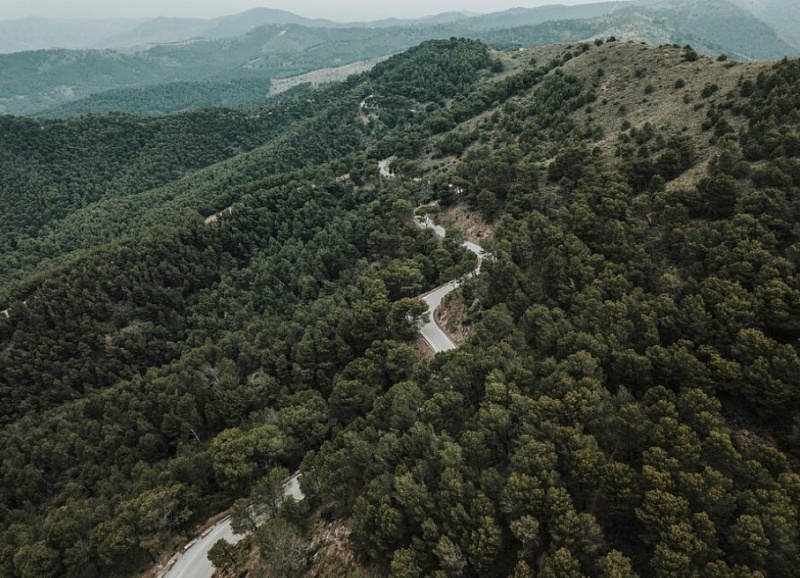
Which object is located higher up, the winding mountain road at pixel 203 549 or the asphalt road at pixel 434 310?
the asphalt road at pixel 434 310

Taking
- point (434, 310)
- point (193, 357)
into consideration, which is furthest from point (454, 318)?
point (193, 357)

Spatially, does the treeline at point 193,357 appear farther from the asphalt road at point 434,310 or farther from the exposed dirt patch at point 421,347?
the asphalt road at point 434,310

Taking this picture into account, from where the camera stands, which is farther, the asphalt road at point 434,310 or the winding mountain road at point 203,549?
the asphalt road at point 434,310

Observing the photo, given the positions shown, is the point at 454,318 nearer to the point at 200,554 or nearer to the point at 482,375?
the point at 482,375

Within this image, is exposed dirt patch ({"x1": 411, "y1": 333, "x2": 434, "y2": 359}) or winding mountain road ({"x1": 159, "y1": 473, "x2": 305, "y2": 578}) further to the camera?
exposed dirt patch ({"x1": 411, "y1": 333, "x2": 434, "y2": 359})

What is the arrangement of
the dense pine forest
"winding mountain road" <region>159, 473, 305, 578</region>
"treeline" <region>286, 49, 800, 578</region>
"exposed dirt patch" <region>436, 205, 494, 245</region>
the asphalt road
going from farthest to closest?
"exposed dirt patch" <region>436, 205, 494, 245</region>
the asphalt road
"winding mountain road" <region>159, 473, 305, 578</region>
the dense pine forest
"treeline" <region>286, 49, 800, 578</region>

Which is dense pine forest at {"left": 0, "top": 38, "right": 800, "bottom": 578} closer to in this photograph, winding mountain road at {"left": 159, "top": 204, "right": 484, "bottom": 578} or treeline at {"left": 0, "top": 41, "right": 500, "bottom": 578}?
treeline at {"left": 0, "top": 41, "right": 500, "bottom": 578}

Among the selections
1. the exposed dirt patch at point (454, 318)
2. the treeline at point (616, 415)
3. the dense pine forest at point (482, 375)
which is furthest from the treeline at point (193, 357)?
the treeline at point (616, 415)

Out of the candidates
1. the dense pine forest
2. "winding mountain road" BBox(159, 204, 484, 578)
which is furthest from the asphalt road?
the dense pine forest

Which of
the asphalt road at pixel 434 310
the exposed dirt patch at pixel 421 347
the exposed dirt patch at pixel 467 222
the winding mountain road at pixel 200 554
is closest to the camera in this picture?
the winding mountain road at pixel 200 554
